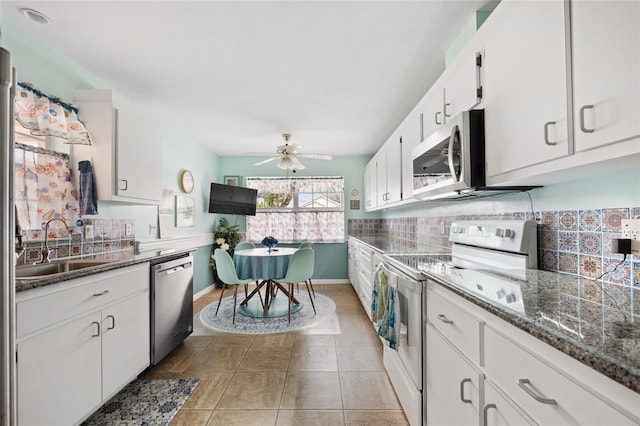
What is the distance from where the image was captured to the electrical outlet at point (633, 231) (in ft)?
3.32

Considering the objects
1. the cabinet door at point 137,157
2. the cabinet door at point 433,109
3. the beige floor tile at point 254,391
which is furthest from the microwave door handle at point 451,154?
the cabinet door at point 137,157

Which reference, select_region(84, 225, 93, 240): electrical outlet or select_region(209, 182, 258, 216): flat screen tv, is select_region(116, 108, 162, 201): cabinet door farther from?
select_region(209, 182, 258, 216): flat screen tv

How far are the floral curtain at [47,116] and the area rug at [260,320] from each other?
208 cm

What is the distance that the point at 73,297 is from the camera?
1500mm

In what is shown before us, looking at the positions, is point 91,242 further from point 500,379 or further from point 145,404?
point 500,379

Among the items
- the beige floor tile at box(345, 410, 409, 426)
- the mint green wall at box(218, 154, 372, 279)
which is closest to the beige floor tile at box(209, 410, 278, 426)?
the beige floor tile at box(345, 410, 409, 426)

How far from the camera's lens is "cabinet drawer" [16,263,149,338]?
1.26 meters

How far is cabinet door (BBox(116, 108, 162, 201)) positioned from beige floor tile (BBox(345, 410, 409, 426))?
2298 mm

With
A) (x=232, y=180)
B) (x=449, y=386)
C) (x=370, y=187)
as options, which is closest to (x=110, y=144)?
(x=449, y=386)

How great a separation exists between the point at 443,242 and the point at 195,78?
8.66ft

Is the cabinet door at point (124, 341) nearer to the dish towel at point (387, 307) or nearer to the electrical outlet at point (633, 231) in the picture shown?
the dish towel at point (387, 307)

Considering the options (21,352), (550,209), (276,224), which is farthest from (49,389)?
(276,224)

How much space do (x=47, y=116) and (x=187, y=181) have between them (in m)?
2.25

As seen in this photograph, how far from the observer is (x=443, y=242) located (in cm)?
271
